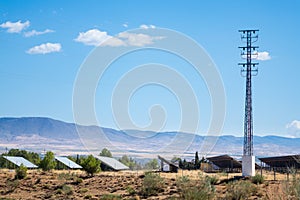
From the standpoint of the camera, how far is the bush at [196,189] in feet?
123

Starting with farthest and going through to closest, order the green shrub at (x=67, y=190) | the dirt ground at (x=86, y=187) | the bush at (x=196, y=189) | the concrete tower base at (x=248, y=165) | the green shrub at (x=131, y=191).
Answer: the concrete tower base at (x=248, y=165), the green shrub at (x=67, y=190), the green shrub at (x=131, y=191), the dirt ground at (x=86, y=187), the bush at (x=196, y=189)

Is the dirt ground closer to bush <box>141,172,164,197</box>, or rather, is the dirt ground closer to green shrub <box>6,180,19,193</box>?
green shrub <box>6,180,19,193</box>

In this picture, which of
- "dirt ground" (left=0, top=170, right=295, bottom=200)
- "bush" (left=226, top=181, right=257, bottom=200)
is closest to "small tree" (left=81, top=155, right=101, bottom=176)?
"dirt ground" (left=0, top=170, right=295, bottom=200)

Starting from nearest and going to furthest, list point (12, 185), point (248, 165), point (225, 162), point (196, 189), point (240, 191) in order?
point (196, 189), point (240, 191), point (248, 165), point (12, 185), point (225, 162)

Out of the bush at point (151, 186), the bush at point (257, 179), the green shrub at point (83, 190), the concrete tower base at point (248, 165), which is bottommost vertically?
the green shrub at point (83, 190)

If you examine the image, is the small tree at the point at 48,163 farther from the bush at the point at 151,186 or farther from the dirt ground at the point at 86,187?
the bush at the point at 151,186

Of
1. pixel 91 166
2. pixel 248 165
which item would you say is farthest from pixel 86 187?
pixel 248 165

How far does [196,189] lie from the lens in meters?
38.7

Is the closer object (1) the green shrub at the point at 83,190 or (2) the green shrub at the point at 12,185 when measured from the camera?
(1) the green shrub at the point at 83,190

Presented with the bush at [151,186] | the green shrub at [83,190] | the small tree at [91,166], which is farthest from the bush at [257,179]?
the small tree at [91,166]

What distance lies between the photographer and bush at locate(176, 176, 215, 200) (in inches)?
1479

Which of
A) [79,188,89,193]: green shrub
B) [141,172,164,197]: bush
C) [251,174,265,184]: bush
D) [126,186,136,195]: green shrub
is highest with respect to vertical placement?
[251,174,265,184]: bush

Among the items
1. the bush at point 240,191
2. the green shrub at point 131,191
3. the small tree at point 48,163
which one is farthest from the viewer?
the small tree at point 48,163

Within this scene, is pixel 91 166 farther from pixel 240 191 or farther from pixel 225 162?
pixel 240 191
